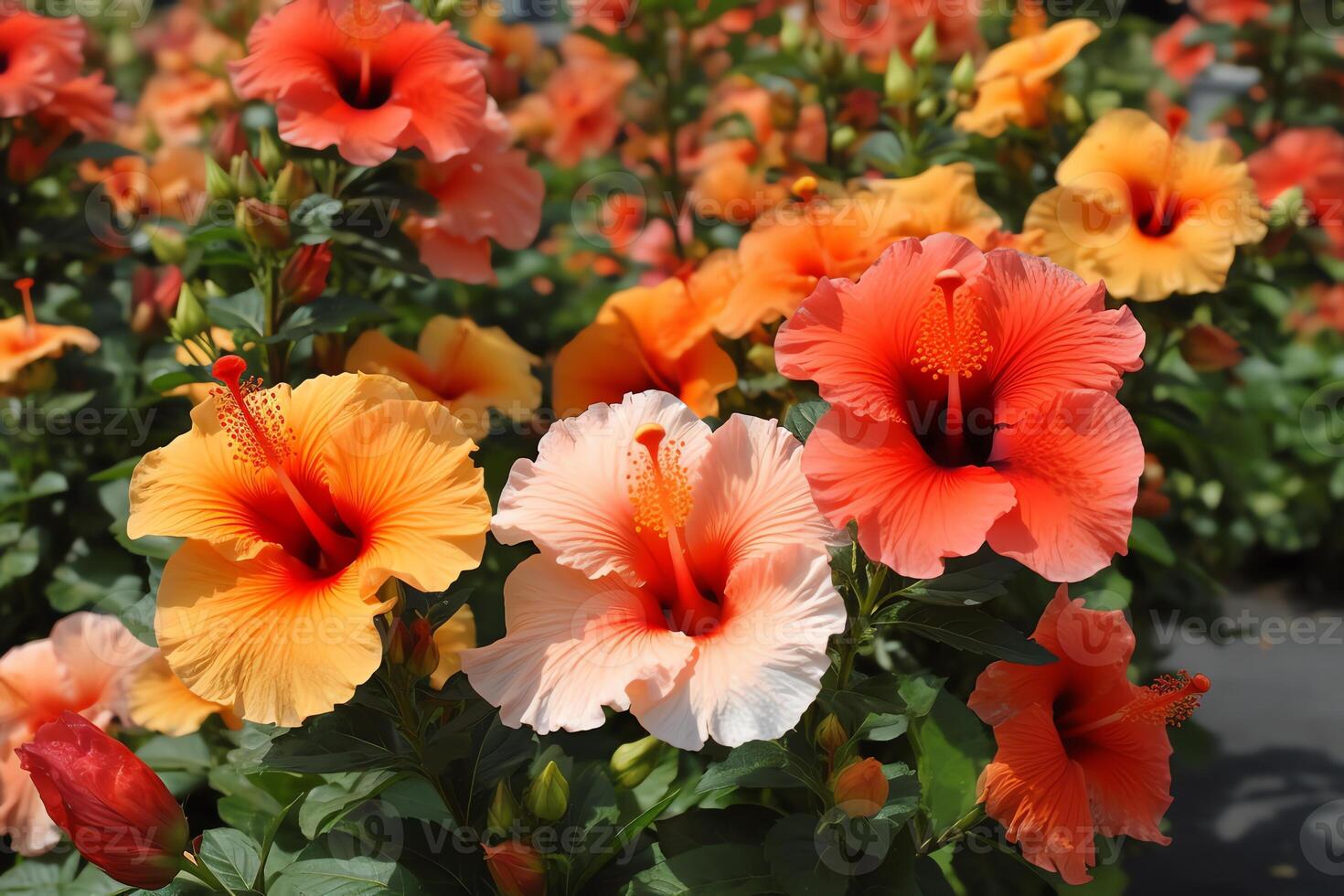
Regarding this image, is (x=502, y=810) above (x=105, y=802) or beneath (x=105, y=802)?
beneath

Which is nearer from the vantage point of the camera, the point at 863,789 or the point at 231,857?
the point at 863,789

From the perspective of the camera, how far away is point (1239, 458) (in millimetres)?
2645

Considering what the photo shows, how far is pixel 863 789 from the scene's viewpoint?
110cm

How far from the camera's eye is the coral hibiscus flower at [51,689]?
56.5 inches

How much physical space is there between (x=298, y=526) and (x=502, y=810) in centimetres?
36

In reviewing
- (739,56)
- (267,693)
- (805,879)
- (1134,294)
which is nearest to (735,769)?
(805,879)

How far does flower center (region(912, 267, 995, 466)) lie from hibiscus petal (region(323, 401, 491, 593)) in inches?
18.1

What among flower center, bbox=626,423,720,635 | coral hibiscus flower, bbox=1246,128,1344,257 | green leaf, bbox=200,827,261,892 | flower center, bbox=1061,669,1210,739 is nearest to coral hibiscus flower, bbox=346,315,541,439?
flower center, bbox=626,423,720,635

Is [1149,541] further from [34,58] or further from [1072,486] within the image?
→ [34,58]

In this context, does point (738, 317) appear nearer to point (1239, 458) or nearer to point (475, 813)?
point (475, 813)

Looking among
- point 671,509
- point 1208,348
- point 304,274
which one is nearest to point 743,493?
point 671,509

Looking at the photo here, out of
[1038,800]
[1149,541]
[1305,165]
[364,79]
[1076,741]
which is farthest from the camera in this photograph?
[1305,165]

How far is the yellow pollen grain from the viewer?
1104mm

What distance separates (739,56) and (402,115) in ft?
4.24
